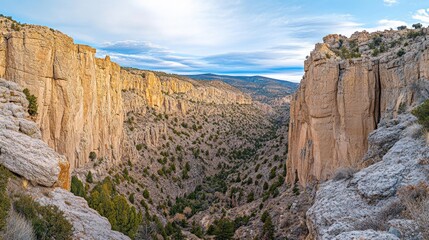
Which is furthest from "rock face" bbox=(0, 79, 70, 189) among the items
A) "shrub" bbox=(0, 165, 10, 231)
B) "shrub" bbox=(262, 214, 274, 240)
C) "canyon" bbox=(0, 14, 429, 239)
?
"shrub" bbox=(262, 214, 274, 240)

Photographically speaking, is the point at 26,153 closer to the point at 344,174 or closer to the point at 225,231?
the point at 344,174

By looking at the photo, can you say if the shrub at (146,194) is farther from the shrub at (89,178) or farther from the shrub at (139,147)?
the shrub at (139,147)

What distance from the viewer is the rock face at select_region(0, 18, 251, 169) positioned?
29.7 metres

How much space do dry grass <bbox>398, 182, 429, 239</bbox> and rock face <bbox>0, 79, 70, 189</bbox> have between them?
14.7 m

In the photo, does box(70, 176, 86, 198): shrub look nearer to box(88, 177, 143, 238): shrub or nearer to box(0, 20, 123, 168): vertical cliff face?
box(88, 177, 143, 238): shrub

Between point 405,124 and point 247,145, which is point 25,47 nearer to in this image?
point 405,124

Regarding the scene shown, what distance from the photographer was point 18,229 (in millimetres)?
9812

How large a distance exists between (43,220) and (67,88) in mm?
24820

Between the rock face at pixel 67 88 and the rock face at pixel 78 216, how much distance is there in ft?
56.3

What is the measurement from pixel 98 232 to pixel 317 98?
67.7ft

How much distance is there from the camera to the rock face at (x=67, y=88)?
29.7 m

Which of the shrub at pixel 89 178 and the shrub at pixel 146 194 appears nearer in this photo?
the shrub at pixel 89 178

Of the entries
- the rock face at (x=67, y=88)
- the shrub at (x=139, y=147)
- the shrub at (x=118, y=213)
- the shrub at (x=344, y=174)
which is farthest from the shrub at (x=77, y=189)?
the shrub at (x=139, y=147)

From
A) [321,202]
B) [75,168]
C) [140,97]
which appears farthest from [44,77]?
[140,97]
